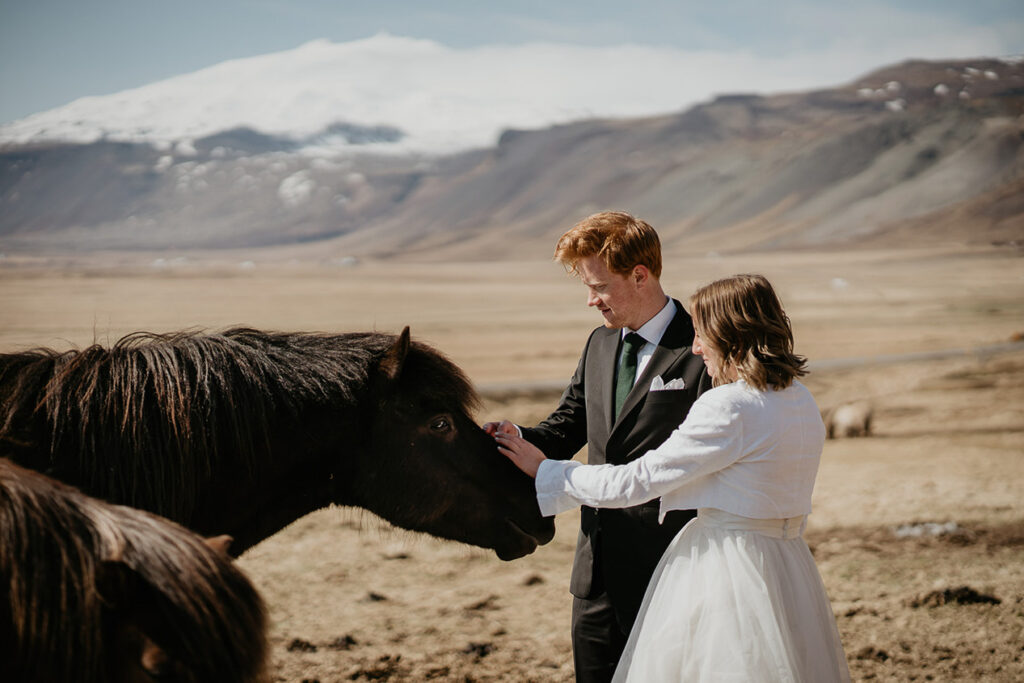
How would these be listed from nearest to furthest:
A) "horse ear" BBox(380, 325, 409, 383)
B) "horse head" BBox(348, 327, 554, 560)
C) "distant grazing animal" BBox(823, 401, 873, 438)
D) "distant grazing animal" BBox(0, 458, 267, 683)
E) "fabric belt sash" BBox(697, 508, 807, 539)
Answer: "distant grazing animal" BBox(0, 458, 267, 683) → "fabric belt sash" BBox(697, 508, 807, 539) → "horse ear" BBox(380, 325, 409, 383) → "horse head" BBox(348, 327, 554, 560) → "distant grazing animal" BBox(823, 401, 873, 438)

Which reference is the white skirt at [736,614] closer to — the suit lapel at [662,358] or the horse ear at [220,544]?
the suit lapel at [662,358]

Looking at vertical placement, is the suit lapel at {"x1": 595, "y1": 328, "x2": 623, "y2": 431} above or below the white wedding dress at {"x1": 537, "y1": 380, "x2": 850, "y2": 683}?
above

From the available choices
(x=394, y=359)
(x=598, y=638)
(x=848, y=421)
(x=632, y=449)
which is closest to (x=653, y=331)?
(x=632, y=449)

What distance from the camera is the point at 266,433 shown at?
230 cm

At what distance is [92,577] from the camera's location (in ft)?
4.60

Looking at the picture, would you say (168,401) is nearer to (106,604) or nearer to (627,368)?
(106,604)

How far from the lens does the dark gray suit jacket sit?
95.2 inches

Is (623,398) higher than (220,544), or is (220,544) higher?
(623,398)

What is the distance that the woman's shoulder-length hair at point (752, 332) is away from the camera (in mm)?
2095

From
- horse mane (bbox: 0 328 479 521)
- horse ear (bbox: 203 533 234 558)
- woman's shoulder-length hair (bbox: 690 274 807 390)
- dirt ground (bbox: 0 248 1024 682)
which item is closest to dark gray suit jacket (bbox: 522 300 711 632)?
woman's shoulder-length hair (bbox: 690 274 807 390)

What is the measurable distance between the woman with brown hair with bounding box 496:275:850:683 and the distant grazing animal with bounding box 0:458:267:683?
114 cm

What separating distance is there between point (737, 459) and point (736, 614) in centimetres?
39

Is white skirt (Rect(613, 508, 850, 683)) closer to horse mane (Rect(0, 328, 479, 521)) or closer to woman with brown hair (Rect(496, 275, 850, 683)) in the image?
woman with brown hair (Rect(496, 275, 850, 683))

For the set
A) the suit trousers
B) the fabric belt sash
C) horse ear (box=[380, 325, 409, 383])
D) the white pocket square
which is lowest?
the suit trousers
